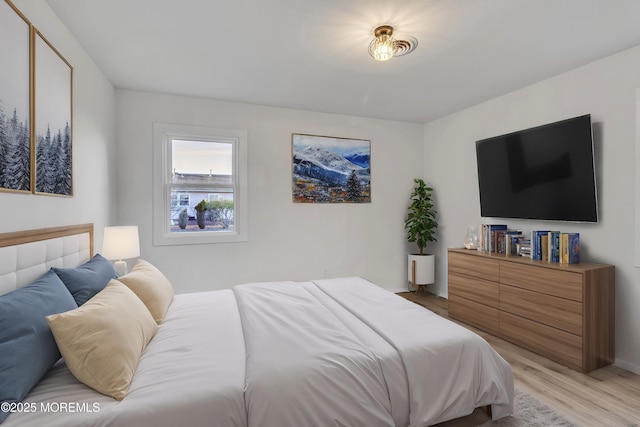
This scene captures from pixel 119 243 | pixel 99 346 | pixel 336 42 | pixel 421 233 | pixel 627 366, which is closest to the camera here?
pixel 99 346

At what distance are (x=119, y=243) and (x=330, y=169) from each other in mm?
2594

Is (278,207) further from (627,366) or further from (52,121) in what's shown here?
(627,366)

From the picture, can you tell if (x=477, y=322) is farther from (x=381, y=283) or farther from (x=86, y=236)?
(x=86, y=236)

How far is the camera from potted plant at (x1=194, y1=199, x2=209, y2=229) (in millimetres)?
3680

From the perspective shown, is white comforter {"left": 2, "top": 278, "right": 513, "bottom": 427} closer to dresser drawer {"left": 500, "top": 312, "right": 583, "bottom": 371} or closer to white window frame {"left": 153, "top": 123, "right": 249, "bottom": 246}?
dresser drawer {"left": 500, "top": 312, "right": 583, "bottom": 371}

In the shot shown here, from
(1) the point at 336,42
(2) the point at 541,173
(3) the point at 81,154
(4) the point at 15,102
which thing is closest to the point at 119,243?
(3) the point at 81,154

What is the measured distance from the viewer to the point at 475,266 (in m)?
3.31

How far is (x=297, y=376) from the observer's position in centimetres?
138

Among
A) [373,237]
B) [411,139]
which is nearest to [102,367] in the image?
[373,237]

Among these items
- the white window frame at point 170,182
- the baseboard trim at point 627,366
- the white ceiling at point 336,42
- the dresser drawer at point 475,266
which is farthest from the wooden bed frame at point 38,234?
the baseboard trim at point 627,366

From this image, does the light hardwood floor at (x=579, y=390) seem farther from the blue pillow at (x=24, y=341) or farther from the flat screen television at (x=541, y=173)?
the blue pillow at (x=24, y=341)

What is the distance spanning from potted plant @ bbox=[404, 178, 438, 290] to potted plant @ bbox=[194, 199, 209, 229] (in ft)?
9.08

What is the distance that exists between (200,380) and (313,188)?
302 cm

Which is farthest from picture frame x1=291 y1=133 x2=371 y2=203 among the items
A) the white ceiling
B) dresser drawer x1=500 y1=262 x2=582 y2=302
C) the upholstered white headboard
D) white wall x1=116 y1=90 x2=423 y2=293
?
the upholstered white headboard
